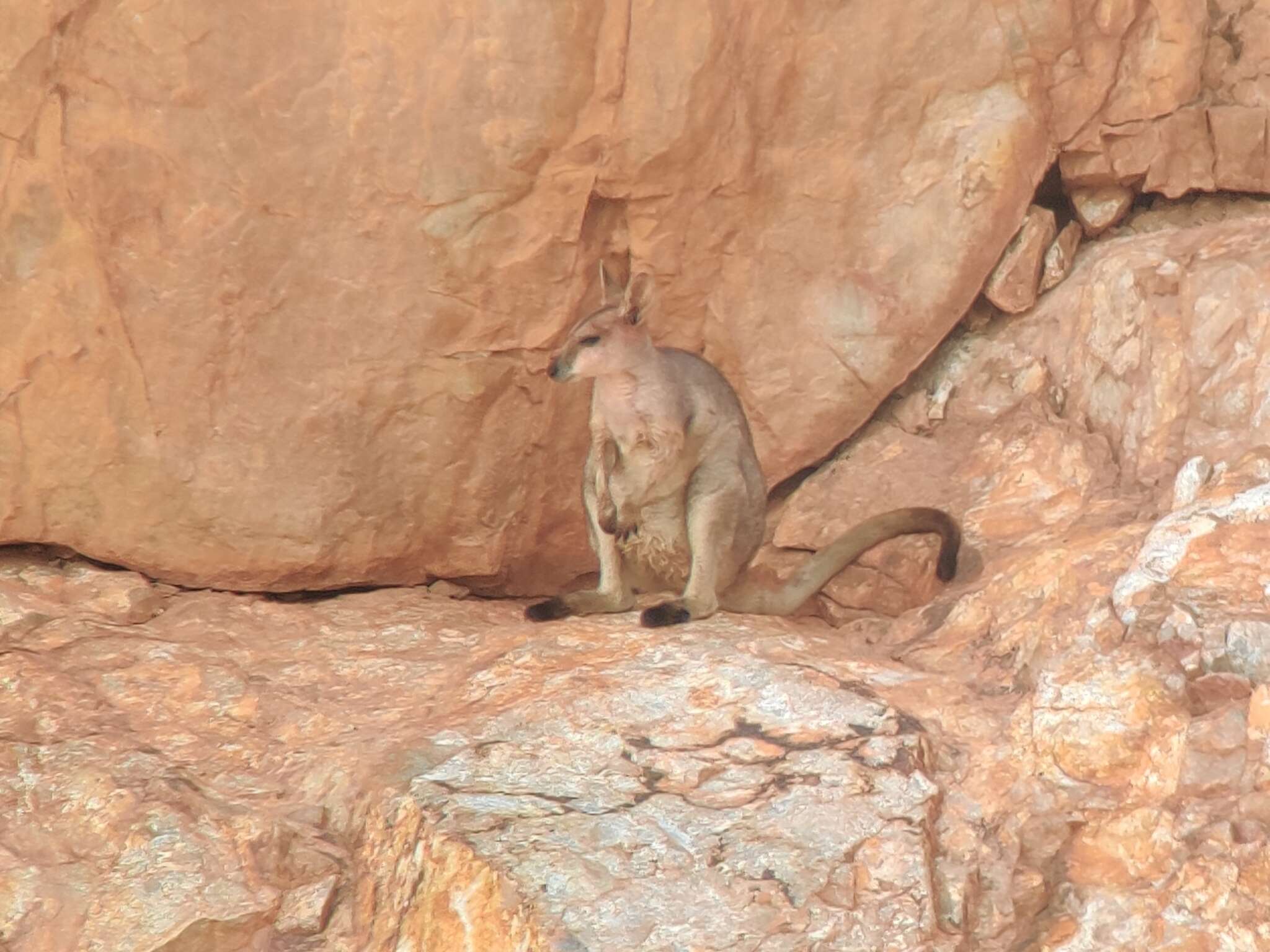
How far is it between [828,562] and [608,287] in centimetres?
127

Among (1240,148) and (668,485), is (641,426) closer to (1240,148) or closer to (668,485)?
(668,485)

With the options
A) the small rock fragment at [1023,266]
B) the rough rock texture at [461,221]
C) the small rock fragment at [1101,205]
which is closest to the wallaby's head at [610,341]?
the rough rock texture at [461,221]

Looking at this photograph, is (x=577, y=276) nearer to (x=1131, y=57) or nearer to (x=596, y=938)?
(x=1131, y=57)

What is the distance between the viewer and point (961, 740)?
3928 mm

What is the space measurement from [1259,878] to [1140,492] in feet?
6.19

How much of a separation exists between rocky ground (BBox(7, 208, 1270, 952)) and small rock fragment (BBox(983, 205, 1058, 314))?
43cm

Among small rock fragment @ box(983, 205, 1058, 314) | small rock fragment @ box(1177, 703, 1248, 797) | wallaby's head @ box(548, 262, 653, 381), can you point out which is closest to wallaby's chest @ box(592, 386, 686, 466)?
wallaby's head @ box(548, 262, 653, 381)

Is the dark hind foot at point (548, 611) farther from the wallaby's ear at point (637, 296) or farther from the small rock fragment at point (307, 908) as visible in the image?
the small rock fragment at point (307, 908)

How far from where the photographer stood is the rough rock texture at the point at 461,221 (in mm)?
4906

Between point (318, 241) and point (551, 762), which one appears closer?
point (551, 762)

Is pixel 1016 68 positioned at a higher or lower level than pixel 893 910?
higher

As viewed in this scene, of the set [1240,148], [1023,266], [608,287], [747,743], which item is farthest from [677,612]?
[1240,148]

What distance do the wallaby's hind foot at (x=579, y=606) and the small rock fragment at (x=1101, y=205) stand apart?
2394 millimetres

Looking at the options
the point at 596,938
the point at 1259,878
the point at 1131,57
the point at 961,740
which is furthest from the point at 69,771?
the point at 1131,57
